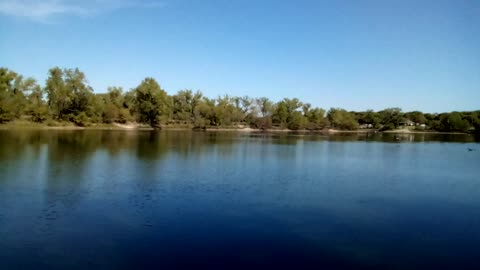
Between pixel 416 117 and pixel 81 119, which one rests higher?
pixel 416 117

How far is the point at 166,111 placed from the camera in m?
101

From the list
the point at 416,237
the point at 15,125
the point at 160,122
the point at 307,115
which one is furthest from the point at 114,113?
the point at 416,237

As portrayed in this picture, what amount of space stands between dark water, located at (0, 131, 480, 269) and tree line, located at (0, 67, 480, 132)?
57662 millimetres

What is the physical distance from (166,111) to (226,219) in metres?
89.8

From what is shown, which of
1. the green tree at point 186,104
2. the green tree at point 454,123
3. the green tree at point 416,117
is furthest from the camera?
the green tree at point 416,117

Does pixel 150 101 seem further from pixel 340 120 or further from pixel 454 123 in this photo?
pixel 454 123

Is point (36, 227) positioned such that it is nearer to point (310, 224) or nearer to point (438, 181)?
point (310, 224)

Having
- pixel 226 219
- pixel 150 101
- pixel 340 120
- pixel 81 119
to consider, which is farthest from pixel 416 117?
pixel 226 219

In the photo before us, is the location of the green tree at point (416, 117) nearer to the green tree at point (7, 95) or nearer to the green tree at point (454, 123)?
the green tree at point (454, 123)

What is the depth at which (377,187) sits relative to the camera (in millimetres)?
21656

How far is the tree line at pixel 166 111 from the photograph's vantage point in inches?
2953

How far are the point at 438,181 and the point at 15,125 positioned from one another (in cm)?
7066

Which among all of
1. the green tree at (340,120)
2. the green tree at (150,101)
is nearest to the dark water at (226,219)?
the green tree at (150,101)

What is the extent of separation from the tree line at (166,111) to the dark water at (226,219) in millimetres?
57662
